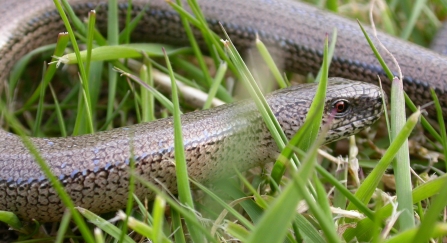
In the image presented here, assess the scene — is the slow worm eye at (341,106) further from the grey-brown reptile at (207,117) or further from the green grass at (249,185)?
the green grass at (249,185)

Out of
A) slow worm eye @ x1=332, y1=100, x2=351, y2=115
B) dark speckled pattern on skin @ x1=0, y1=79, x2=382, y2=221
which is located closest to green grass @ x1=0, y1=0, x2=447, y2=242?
dark speckled pattern on skin @ x1=0, y1=79, x2=382, y2=221

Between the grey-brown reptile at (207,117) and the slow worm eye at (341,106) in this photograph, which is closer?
the grey-brown reptile at (207,117)

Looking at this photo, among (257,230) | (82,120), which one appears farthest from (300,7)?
(257,230)

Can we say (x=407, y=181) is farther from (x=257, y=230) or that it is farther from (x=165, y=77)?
(x=165, y=77)

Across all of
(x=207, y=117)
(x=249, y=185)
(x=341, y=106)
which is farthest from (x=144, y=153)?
(x=341, y=106)

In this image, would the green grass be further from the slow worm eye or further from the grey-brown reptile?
the slow worm eye

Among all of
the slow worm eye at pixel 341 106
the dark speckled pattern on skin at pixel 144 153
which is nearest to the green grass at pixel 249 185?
the dark speckled pattern on skin at pixel 144 153
